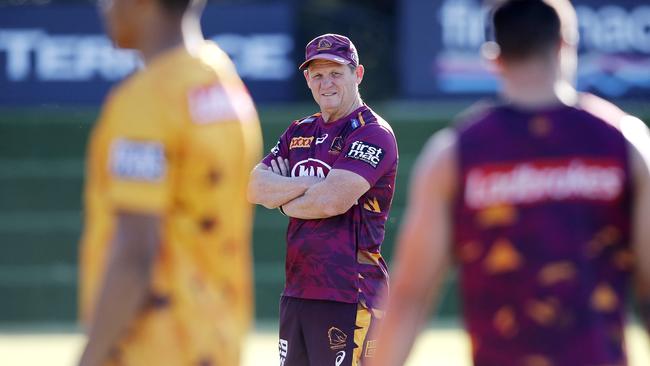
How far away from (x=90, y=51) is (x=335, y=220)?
30.8 feet

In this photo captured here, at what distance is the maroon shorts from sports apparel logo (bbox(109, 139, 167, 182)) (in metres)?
2.98

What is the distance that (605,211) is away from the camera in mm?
3414

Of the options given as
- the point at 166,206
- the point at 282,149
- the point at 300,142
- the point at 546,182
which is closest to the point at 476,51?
the point at 282,149

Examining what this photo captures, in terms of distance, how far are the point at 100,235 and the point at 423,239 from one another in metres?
0.81

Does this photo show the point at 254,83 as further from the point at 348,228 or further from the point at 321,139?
the point at 348,228

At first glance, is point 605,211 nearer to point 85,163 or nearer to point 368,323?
point 368,323

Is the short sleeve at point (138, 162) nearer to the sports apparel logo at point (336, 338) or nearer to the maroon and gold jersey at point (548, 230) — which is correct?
the maroon and gold jersey at point (548, 230)

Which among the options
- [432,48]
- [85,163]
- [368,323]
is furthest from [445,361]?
[368,323]

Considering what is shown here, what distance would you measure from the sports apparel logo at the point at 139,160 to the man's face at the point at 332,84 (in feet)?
10.2

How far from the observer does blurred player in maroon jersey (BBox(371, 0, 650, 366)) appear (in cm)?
339

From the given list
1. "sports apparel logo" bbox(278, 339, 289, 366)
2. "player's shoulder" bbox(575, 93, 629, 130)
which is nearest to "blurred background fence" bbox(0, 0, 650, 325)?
"sports apparel logo" bbox(278, 339, 289, 366)

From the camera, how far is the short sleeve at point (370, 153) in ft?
20.4

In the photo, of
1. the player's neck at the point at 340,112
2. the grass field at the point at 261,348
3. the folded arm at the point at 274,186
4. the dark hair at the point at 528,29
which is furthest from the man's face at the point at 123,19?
the grass field at the point at 261,348

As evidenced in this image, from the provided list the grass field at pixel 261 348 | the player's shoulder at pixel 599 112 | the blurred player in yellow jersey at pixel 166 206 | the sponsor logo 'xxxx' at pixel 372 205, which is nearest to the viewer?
the blurred player in yellow jersey at pixel 166 206
